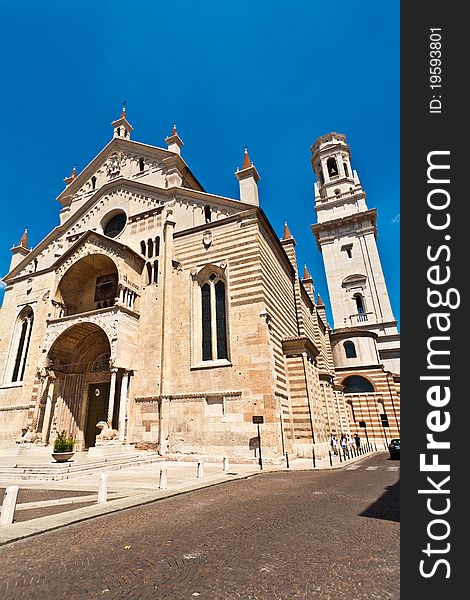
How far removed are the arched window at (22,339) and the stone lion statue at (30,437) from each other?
217 inches

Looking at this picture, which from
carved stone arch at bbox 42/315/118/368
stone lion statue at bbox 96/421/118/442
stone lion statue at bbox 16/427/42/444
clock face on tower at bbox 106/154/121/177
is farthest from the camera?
clock face on tower at bbox 106/154/121/177

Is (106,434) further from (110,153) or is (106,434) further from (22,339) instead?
(110,153)

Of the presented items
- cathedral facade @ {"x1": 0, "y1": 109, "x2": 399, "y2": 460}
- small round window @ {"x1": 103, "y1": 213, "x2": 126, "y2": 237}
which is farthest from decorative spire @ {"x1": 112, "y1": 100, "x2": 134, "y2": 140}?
small round window @ {"x1": 103, "y1": 213, "x2": 126, "y2": 237}

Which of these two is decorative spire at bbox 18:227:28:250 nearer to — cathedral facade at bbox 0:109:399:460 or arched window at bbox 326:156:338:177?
cathedral facade at bbox 0:109:399:460

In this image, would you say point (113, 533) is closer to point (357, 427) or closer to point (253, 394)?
point (253, 394)

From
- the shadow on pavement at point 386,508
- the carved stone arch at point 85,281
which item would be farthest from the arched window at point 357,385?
the shadow on pavement at point 386,508

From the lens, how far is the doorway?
20.4 meters

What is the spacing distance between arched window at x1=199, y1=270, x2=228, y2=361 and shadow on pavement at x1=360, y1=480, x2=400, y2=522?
420 inches

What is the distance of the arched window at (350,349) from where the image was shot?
36.6m

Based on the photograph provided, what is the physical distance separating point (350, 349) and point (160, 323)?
25.5 meters

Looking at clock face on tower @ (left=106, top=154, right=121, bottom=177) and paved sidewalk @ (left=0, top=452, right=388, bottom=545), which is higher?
clock face on tower @ (left=106, top=154, right=121, bottom=177)

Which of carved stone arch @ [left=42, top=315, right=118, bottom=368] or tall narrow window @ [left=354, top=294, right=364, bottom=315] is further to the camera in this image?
tall narrow window @ [left=354, top=294, right=364, bottom=315]

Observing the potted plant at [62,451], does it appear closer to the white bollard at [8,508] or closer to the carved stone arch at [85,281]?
the white bollard at [8,508]

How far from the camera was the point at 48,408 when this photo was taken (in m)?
19.2
